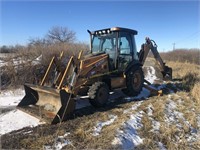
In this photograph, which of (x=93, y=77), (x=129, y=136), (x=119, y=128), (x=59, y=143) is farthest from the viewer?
(x=93, y=77)

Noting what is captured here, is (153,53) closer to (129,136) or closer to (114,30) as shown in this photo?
(114,30)

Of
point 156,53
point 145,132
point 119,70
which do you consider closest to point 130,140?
point 145,132

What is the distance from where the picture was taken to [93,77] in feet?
22.4

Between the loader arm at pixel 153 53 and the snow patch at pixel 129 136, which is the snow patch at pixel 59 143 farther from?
the loader arm at pixel 153 53

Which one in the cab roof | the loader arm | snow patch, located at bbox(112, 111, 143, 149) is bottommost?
snow patch, located at bbox(112, 111, 143, 149)

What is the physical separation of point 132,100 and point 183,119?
6.80ft

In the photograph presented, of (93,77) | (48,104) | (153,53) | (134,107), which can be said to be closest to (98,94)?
(93,77)

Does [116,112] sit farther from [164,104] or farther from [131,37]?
[131,37]

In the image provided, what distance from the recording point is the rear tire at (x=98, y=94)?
639 centimetres

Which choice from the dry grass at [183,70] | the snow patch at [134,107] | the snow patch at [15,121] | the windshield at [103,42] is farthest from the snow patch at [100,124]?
the dry grass at [183,70]

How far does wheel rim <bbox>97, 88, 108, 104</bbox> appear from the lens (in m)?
6.59

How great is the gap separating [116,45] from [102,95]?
6.33 ft

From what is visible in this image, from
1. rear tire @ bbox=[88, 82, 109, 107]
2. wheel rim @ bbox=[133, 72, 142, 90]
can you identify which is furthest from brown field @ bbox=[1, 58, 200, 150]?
wheel rim @ bbox=[133, 72, 142, 90]

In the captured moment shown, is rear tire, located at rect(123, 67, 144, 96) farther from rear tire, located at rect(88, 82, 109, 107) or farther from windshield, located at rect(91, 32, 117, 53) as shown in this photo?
rear tire, located at rect(88, 82, 109, 107)
